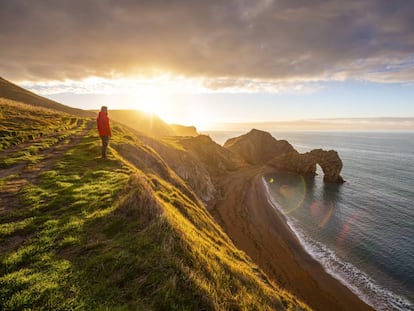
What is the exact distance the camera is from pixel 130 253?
8258 mm

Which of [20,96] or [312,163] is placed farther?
[20,96]

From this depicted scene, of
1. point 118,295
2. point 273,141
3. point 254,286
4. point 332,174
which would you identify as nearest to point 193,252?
point 118,295

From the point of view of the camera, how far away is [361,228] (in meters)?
40.0

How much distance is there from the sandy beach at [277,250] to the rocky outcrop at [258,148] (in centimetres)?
4897

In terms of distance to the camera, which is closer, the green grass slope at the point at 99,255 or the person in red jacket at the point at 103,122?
the green grass slope at the point at 99,255

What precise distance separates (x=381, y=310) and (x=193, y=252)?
85.3 ft

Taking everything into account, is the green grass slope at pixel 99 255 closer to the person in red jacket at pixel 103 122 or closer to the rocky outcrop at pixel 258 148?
the person in red jacket at pixel 103 122

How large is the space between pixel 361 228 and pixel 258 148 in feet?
234

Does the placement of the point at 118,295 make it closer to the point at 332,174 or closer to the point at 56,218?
the point at 56,218

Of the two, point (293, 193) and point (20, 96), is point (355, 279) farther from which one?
point (20, 96)

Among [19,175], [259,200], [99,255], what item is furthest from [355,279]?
[19,175]

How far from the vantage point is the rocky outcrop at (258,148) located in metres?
105

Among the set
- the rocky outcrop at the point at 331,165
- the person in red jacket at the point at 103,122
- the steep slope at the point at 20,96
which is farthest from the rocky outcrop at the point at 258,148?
the person in red jacket at the point at 103,122

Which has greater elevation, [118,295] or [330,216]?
[118,295]
